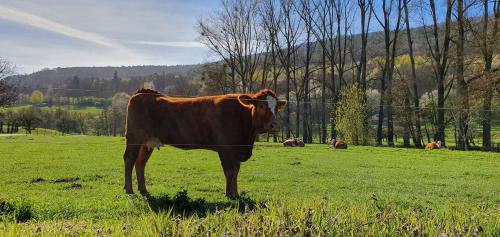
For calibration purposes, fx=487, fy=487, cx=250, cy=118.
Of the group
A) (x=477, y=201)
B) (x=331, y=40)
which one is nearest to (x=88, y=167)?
(x=477, y=201)

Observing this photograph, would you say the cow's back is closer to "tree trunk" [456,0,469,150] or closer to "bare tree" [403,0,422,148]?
"tree trunk" [456,0,469,150]

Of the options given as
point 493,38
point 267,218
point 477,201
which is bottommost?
point 477,201

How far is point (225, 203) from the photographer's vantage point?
8.52 metres

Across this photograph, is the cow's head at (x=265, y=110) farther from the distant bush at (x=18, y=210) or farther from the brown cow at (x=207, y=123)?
the distant bush at (x=18, y=210)

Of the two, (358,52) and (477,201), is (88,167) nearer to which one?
(477,201)

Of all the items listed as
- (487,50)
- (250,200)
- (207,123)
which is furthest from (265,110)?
(487,50)

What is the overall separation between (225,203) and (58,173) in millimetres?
7418

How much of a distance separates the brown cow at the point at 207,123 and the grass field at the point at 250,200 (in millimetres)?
921

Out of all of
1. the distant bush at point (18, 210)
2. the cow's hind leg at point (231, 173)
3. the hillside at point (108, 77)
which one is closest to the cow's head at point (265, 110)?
the cow's hind leg at point (231, 173)

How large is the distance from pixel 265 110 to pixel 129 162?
297cm

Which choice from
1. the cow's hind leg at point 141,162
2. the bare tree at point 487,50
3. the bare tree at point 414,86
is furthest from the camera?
the bare tree at point 414,86

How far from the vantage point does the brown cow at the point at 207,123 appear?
9.09m

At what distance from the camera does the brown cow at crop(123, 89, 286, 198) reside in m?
9.09

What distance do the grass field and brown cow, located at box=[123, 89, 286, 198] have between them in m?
0.92
